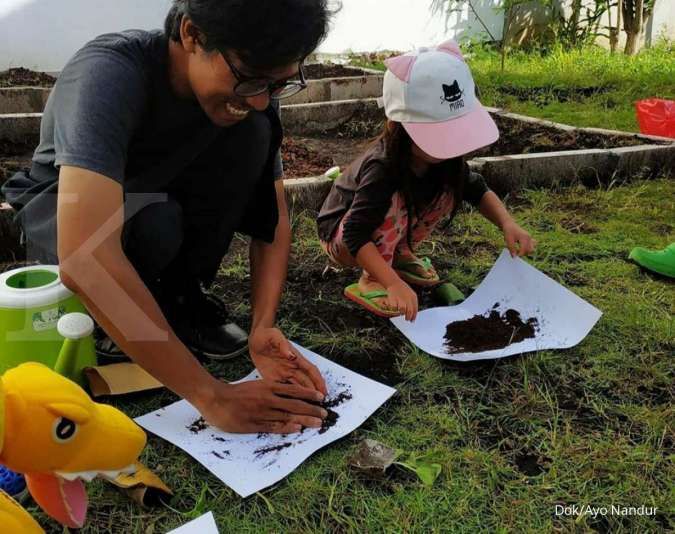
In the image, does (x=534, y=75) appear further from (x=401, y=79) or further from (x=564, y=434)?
(x=564, y=434)

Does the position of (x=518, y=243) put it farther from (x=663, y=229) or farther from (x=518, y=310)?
(x=663, y=229)

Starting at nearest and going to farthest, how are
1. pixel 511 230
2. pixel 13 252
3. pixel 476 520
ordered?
pixel 476 520, pixel 511 230, pixel 13 252

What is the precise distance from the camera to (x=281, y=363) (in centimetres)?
148

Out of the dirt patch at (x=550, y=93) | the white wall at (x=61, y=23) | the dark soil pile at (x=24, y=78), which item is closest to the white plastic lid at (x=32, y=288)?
the white wall at (x=61, y=23)

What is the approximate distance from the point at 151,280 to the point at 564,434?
1.05 metres

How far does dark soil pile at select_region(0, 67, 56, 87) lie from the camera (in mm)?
4492

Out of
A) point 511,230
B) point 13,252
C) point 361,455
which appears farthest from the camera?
point 13,252

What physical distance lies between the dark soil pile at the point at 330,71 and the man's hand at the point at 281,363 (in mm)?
4185

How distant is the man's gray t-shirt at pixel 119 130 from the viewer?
1.18 m

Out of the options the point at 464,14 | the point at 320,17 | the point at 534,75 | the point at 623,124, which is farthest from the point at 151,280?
the point at 464,14

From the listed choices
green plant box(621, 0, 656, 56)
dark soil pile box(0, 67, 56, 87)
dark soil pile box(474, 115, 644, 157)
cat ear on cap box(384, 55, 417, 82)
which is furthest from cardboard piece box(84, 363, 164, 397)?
green plant box(621, 0, 656, 56)

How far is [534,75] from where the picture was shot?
5410 millimetres

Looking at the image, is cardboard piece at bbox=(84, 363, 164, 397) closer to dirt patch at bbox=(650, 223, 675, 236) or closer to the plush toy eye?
the plush toy eye

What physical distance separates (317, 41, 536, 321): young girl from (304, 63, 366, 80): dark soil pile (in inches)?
141
